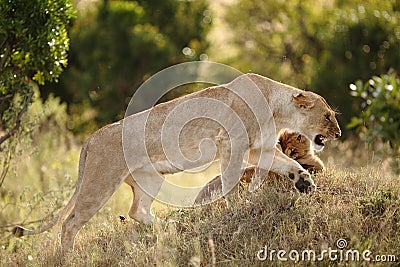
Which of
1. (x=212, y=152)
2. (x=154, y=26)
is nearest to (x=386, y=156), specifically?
(x=212, y=152)

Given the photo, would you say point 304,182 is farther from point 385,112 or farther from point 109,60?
point 109,60

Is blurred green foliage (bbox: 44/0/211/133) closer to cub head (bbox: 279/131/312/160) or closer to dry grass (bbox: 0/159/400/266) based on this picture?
cub head (bbox: 279/131/312/160)

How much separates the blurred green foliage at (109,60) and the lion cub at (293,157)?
31.5 feet

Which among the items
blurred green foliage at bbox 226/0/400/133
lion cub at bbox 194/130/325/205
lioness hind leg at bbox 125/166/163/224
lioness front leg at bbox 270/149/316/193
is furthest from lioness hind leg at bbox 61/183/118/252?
blurred green foliage at bbox 226/0/400/133

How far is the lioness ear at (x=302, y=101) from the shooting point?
21.6 ft

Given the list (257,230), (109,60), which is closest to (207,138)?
(257,230)

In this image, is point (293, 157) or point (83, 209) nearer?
point (83, 209)

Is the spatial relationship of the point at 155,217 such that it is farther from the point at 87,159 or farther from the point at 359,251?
the point at 359,251

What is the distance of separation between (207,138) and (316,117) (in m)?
1.06

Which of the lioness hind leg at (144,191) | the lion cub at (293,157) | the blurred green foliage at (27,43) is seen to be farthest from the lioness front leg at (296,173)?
the blurred green foliage at (27,43)

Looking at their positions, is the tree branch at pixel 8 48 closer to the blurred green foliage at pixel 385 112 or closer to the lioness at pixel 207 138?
the lioness at pixel 207 138

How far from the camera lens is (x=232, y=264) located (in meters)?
Answer: 5.33

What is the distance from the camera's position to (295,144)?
22.8 feet

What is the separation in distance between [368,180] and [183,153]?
1.76 metres
